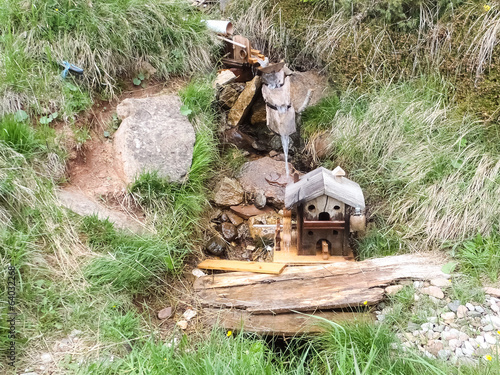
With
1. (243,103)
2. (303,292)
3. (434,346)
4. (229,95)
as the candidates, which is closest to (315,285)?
(303,292)

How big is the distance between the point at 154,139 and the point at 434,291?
2.81 m

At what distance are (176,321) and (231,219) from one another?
1.30 meters

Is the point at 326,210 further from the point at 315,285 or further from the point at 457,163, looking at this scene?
the point at 457,163

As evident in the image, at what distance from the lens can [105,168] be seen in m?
4.24

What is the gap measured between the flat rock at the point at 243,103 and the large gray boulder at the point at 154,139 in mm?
635

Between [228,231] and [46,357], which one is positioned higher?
[46,357]

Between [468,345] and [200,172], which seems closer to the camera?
[468,345]

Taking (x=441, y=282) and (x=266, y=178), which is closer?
(x=441, y=282)

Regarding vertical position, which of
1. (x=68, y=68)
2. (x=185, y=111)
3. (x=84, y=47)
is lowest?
(x=185, y=111)

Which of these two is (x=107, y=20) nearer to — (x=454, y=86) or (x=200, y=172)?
(x=200, y=172)

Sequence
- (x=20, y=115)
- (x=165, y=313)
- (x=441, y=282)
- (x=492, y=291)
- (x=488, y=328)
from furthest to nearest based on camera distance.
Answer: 1. (x=20, y=115)
2. (x=165, y=313)
3. (x=441, y=282)
4. (x=492, y=291)
5. (x=488, y=328)

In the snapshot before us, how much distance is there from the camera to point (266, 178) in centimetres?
477

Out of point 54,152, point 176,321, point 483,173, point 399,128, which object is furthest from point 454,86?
point 54,152

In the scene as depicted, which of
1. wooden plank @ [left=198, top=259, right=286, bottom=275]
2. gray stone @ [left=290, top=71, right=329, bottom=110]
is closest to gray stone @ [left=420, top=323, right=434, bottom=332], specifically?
wooden plank @ [left=198, top=259, right=286, bottom=275]
